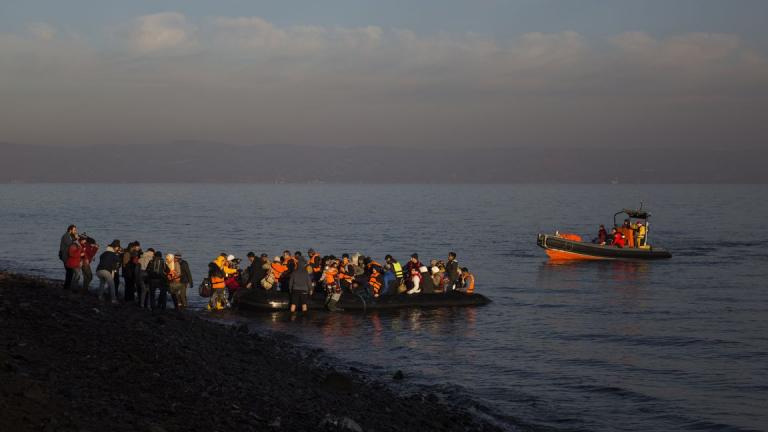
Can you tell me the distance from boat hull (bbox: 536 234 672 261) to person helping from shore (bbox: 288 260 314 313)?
25643 millimetres

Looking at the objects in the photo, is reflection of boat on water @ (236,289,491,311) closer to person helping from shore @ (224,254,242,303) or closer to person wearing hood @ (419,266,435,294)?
person wearing hood @ (419,266,435,294)

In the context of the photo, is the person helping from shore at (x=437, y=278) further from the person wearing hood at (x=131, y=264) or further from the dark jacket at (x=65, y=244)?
the dark jacket at (x=65, y=244)

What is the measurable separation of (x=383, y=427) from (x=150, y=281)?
392 inches

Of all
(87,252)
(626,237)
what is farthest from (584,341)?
(626,237)

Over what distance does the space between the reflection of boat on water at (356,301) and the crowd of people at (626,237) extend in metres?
21.7

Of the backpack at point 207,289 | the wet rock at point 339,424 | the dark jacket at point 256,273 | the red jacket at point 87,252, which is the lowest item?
the wet rock at point 339,424

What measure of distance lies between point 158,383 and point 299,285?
1341 centimetres

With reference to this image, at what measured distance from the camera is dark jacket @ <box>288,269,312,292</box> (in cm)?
2506

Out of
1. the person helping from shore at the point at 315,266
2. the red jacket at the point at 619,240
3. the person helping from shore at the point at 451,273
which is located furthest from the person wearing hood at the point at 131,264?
the red jacket at the point at 619,240

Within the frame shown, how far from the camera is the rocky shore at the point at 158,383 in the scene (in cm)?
984

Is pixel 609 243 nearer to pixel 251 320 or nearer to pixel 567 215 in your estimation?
pixel 251 320

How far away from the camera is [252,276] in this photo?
2616 centimetres

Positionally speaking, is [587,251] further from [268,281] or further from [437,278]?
[268,281]

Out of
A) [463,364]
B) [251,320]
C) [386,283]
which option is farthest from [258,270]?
[463,364]
